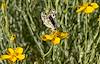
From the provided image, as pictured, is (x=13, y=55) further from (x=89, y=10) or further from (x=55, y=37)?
(x=89, y=10)

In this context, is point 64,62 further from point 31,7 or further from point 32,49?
point 31,7

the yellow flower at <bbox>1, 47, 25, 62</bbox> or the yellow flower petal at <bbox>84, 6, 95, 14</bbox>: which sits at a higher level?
the yellow flower petal at <bbox>84, 6, 95, 14</bbox>

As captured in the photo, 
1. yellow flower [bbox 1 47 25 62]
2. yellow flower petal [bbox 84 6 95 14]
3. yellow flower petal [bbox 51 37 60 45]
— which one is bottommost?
yellow flower [bbox 1 47 25 62]

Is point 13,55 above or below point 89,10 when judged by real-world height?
below

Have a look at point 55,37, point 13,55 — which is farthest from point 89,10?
point 13,55

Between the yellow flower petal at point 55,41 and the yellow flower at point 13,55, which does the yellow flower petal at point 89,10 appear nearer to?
the yellow flower petal at point 55,41

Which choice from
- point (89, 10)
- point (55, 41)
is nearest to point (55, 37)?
point (55, 41)

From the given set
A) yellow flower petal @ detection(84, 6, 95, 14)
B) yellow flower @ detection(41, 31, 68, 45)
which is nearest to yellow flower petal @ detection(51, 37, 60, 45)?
yellow flower @ detection(41, 31, 68, 45)

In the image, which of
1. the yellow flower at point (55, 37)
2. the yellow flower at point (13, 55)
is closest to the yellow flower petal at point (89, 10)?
the yellow flower at point (55, 37)

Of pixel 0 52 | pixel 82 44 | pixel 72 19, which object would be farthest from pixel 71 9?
pixel 0 52

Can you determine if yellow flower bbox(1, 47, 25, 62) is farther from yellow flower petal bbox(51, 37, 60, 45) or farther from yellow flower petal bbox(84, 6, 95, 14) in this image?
yellow flower petal bbox(84, 6, 95, 14)

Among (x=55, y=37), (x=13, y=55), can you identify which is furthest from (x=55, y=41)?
(x=13, y=55)

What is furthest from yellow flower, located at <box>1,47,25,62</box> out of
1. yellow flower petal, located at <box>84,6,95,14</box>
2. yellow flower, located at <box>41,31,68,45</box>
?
yellow flower petal, located at <box>84,6,95,14</box>

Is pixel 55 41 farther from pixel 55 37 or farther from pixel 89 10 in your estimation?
pixel 89 10
